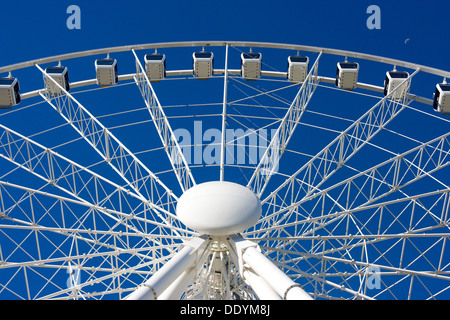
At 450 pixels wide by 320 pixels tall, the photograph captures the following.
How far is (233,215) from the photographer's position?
20.0 meters

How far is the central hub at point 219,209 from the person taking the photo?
19922mm

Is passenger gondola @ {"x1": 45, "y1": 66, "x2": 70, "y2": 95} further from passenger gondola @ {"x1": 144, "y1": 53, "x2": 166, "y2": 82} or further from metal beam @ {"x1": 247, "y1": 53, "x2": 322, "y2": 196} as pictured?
metal beam @ {"x1": 247, "y1": 53, "x2": 322, "y2": 196}

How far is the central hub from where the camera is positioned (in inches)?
784

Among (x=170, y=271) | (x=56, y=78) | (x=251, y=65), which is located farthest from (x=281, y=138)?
(x=170, y=271)

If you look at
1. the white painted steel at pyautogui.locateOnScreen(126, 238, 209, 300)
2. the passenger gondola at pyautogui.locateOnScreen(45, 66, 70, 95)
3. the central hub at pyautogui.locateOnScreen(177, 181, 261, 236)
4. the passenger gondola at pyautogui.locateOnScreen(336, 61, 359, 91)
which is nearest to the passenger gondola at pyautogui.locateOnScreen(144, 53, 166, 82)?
the passenger gondola at pyautogui.locateOnScreen(45, 66, 70, 95)

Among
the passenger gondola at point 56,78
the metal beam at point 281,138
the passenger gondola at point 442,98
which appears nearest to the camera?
the metal beam at point 281,138

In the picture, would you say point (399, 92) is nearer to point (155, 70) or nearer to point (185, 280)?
point (155, 70)

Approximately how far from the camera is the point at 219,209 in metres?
20.2

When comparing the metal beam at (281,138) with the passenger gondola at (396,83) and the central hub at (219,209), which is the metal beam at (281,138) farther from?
the central hub at (219,209)

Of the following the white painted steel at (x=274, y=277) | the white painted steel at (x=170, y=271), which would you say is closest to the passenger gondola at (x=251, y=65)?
the white painted steel at (x=170, y=271)

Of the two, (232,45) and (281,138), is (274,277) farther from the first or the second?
(232,45)

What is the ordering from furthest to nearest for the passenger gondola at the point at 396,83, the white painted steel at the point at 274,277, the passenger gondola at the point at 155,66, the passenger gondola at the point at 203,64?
the passenger gondola at the point at 203,64, the passenger gondola at the point at 155,66, the passenger gondola at the point at 396,83, the white painted steel at the point at 274,277
